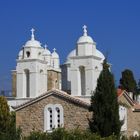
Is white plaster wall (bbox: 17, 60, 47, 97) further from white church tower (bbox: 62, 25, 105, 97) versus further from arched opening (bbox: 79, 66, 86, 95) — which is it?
arched opening (bbox: 79, 66, 86, 95)

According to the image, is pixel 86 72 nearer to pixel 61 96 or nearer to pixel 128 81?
pixel 61 96

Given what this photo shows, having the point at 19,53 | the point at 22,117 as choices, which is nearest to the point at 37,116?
the point at 22,117

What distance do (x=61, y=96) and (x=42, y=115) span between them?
89.2 inches

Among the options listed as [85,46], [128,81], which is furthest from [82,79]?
[128,81]

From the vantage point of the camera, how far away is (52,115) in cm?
3862

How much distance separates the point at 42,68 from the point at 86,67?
209 inches

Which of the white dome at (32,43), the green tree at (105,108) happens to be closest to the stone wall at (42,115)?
the green tree at (105,108)

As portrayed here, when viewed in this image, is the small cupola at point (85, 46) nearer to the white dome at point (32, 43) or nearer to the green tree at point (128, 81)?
the white dome at point (32, 43)

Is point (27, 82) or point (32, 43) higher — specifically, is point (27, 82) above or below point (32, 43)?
below

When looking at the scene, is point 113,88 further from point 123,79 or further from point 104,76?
point 123,79

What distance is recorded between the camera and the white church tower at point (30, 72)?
1757 inches

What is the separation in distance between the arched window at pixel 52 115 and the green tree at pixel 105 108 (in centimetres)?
867

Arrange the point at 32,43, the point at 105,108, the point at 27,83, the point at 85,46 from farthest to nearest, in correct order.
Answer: the point at 27,83, the point at 32,43, the point at 85,46, the point at 105,108

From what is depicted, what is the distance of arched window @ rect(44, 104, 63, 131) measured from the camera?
3806 centimetres
